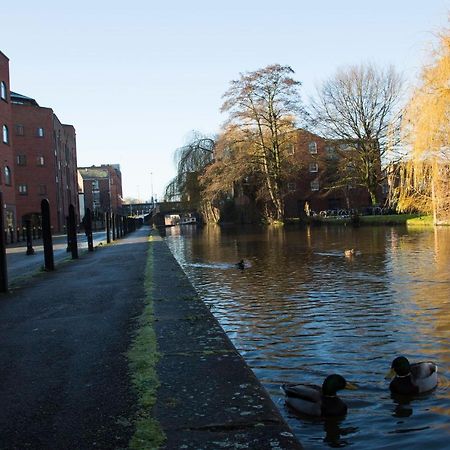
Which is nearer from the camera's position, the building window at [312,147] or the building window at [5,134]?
the building window at [5,134]

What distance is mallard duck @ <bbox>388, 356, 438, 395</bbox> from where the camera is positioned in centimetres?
528

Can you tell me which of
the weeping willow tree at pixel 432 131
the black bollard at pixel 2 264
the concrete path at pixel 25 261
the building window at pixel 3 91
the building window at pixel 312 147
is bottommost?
the concrete path at pixel 25 261

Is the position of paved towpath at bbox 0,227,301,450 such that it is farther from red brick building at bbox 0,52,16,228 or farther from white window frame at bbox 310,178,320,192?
white window frame at bbox 310,178,320,192

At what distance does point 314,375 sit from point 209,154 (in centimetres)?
5855

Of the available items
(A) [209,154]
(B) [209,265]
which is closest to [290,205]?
(A) [209,154]

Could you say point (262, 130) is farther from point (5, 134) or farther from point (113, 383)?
point (113, 383)

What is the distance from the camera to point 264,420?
355 cm

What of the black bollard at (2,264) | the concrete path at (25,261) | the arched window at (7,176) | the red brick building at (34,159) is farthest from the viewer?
the red brick building at (34,159)

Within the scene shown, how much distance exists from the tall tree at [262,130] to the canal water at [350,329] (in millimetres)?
32777

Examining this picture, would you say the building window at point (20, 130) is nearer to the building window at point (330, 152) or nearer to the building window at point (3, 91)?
the building window at point (3, 91)

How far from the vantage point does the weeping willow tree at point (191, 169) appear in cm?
6351

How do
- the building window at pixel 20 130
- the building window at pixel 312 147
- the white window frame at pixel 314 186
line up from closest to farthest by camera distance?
the building window at pixel 312 147 → the building window at pixel 20 130 → the white window frame at pixel 314 186

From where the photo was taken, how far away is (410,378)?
533 centimetres

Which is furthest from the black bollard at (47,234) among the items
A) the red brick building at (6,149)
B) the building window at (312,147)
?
the building window at (312,147)
